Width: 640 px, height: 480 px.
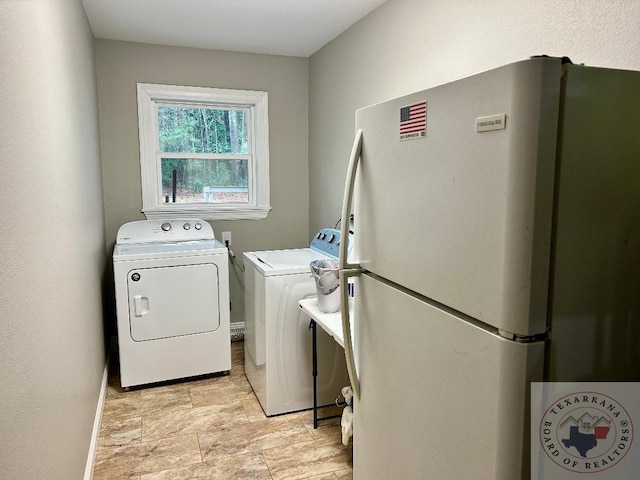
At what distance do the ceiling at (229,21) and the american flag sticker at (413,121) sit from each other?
5.83ft

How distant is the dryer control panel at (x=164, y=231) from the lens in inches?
130

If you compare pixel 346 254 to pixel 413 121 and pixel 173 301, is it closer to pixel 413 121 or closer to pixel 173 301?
pixel 413 121

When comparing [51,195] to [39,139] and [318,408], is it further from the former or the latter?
[318,408]

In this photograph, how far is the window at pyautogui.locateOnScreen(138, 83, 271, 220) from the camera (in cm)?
350

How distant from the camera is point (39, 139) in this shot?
143cm

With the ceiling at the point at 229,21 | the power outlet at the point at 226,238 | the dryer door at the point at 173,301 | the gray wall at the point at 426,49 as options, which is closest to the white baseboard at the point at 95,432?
the dryer door at the point at 173,301

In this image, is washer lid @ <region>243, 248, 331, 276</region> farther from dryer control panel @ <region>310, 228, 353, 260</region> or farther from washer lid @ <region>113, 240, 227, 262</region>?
washer lid @ <region>113, 240, 227, 262</region>

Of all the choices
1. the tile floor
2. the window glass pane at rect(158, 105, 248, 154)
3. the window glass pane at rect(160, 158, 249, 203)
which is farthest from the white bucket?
the window glass pane at rect(158, 105, 248, 154)

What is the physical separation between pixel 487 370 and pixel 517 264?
233mm

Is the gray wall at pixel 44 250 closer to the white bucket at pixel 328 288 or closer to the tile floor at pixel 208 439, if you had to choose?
the tile floor at pixel 208 439

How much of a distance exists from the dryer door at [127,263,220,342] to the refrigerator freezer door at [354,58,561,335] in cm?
209

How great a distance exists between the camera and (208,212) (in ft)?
12.1

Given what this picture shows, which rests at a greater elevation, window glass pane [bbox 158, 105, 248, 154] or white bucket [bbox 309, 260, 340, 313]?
window glass pane [bbox 158, 105, 248, 154]

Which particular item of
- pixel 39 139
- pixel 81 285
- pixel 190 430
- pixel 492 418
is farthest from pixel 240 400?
pixel 492 418
